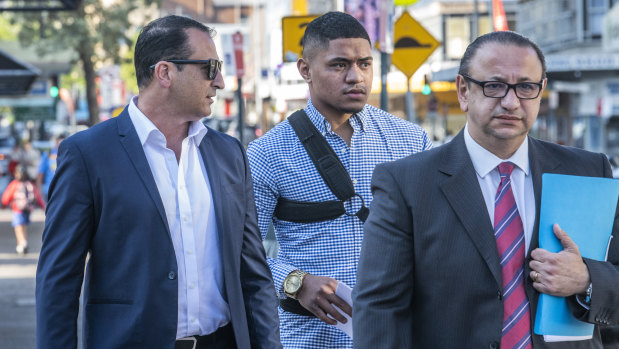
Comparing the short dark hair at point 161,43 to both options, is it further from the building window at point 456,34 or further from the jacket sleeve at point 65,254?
the building window at point 456,34

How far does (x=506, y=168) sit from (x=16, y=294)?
1208 cm

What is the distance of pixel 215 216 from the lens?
153 inches

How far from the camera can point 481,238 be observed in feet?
10.5

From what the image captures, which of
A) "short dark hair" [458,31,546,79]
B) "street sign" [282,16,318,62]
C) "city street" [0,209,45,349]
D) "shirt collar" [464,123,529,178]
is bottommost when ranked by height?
"city street" [0,209,45,349]

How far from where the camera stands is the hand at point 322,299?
13.6ft

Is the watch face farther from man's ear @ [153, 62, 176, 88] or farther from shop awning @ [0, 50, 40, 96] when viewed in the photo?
shop awning @ [0, 50, 40, 96]

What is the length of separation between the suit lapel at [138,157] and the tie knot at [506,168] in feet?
3.76

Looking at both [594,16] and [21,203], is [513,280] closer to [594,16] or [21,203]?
[21,203]

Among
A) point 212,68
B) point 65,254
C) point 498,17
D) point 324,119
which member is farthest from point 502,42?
point 498,17

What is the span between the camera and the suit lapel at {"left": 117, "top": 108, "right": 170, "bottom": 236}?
3.70 meters

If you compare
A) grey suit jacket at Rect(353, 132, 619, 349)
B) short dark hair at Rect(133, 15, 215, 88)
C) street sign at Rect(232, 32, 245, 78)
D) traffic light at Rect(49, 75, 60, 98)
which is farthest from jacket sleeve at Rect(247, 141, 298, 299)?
traffic light at Rect(49, 75, 60, 98)

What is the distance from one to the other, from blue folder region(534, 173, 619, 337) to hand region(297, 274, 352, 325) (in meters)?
1.09

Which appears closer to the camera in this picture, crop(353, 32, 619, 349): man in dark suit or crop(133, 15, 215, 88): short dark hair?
crop(353, 32, 619, 349): man in dark suit

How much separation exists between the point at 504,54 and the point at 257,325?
141 centimetres
